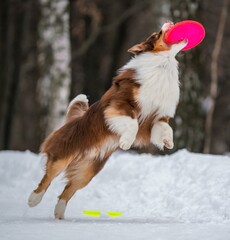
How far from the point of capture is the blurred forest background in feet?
44.4

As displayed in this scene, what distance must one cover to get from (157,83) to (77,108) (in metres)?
1.31

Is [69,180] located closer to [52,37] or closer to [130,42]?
[52,37]

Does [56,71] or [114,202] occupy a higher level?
[56,71]

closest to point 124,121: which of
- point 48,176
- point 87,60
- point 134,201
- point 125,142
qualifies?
point 125,142

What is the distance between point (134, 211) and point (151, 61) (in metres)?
1.95

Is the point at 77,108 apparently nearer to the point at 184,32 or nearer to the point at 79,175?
the point at 79,175

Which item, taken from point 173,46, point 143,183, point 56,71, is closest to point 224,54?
point 56,71

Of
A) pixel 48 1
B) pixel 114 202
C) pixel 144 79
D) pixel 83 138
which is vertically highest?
pixel 48 1

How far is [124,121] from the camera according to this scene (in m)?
7.53

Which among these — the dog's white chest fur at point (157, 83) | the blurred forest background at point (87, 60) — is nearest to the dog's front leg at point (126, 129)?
the dog's white chest fur at point (157, 83)

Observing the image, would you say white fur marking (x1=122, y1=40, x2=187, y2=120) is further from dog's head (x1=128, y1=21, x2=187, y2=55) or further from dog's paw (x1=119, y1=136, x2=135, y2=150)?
dog's paw (x1=119, y1=136, x2=135, y2=150)

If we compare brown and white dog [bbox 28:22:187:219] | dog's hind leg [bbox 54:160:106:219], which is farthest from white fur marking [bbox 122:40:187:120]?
dog's hind leg [bbox 54:160:106:219]

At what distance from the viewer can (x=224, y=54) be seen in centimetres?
2216

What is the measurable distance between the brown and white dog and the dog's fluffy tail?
31cm
